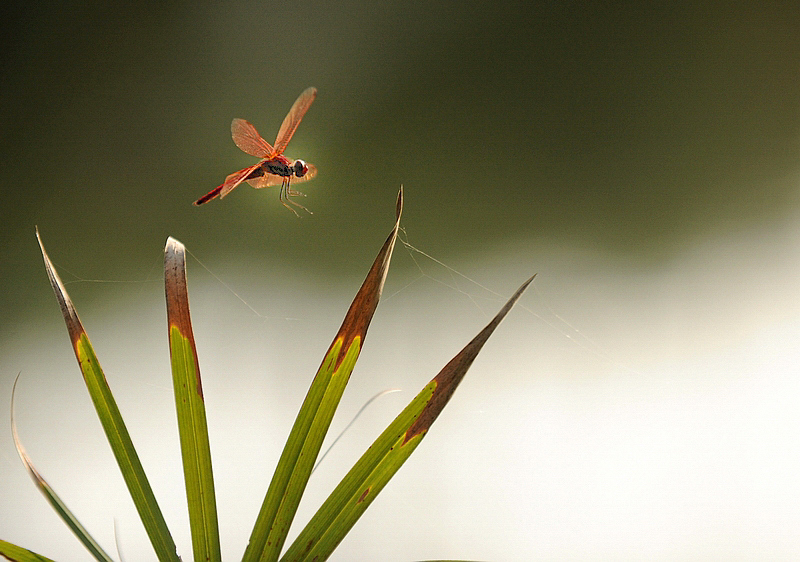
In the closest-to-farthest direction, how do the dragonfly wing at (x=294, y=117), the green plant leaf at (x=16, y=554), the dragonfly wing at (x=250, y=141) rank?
the green plant leaf at (x=16, y=554) → the dragonfly wing at (x=294, y=117) → the dragonfly wing at (x=250, y=141)

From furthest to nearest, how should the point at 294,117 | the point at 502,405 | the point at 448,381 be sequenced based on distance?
the point at 502,405
the point at 294,117
the point at 448,381

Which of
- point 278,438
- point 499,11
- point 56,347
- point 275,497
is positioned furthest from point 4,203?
point 499,11

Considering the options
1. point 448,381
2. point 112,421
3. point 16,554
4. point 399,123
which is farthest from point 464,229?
point 16,554

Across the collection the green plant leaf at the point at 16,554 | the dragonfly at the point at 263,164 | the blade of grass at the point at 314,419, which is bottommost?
the green plant leaf at the point at 16,554

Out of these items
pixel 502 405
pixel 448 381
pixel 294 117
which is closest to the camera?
pixel 448 381

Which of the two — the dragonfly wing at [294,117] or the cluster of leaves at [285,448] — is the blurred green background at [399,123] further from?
the cluster of leaves at [285,448]

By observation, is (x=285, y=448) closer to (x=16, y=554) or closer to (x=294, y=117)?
(x=16, y=554)

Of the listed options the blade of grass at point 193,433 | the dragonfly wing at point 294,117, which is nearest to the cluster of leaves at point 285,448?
the blade of grass at point 193,433
